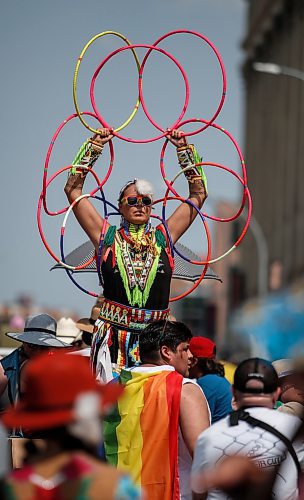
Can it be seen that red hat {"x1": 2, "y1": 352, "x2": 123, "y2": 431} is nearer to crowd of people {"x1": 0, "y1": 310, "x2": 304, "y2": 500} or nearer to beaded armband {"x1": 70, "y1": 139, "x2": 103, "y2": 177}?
crowd of people {"x1": 0, "y1": 310, "x2": 304, "y2": 500}

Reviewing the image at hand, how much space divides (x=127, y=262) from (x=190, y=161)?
87cm

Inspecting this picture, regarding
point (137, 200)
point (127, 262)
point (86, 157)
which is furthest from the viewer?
point (86, 157)

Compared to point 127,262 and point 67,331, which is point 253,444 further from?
point 67,331

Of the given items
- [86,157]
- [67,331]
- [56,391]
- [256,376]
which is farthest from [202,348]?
[56,391]

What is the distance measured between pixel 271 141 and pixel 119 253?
224 feet

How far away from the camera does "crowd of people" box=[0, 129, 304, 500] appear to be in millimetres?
4168

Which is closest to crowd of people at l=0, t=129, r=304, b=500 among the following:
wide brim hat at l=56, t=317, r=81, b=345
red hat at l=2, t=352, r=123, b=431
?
red hat at l=2, t=352, r=123, b=431

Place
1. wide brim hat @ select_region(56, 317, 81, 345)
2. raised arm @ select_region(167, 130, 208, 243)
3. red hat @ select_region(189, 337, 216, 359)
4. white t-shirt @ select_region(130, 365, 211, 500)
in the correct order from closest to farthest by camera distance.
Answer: white t-shirt @ select_region(130, 365, 211, 500) < raised arm @ select_region(167, 130, 208, 243) < red hat @ select_region(189, 337, 216, 359) < wide brim hat @ select_region(56, 317, 81, 345)

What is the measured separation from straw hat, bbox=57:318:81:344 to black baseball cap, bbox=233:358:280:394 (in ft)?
15.2

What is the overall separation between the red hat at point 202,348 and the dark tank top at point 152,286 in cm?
85

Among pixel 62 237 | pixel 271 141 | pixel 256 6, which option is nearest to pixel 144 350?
pixel 62 237

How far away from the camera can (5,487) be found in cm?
419

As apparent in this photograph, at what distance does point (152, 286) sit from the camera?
749cm

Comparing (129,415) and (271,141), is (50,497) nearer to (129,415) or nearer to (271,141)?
(129,415)
